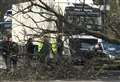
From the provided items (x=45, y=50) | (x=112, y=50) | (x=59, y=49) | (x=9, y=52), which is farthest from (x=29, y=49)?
(x=112, y=50)

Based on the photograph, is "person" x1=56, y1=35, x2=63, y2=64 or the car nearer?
"person" x1=56, y1=35, x2=63, y2=64

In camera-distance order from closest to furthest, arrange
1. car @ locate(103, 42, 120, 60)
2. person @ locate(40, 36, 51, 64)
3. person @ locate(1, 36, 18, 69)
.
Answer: person @ locate(40, 36, 51, 64), person @ locate(1, 36, 18, 69), car @ locate(103, 42, 120, 60)

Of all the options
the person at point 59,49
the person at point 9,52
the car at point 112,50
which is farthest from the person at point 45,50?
the car at point 112,50

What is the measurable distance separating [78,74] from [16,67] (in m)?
2.14

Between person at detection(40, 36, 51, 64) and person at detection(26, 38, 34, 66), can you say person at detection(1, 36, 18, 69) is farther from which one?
person at detection(40, 36, 51, 64)

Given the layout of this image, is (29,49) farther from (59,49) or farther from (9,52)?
(59,49)

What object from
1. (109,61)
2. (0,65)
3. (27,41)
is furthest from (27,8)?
(109,61)

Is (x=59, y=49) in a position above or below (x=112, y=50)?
above

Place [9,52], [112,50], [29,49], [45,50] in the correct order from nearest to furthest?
1. [45,50]
2. [29,49]
3. [9,52]
4. [112,50]

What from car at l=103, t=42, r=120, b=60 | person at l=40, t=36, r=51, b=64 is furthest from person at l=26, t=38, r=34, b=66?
car at l=103, t=42, r=120, b=60

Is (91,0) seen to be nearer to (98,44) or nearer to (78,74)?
(98,44)

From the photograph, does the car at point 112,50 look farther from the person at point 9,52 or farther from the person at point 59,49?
the person at point 9,52

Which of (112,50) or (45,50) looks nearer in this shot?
(45,50)

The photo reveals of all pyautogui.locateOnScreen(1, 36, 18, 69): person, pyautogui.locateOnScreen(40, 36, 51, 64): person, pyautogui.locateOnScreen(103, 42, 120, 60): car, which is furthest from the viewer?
pyautogui.locateOnScreen(103, 42, 120, 60): car
